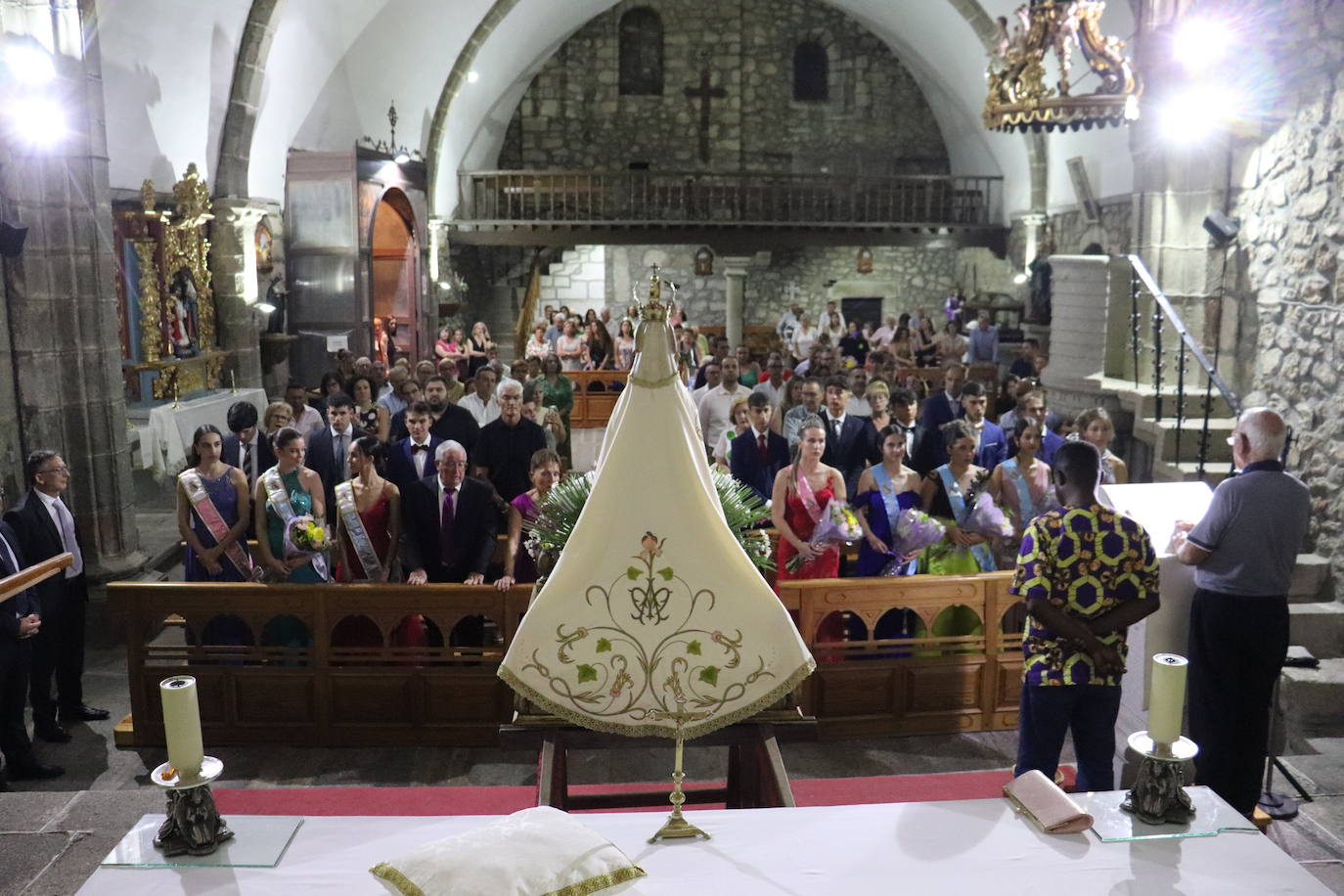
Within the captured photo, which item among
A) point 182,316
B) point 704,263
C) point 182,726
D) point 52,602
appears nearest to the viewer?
point 182,726

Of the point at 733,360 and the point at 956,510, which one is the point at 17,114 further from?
the point at 956,510

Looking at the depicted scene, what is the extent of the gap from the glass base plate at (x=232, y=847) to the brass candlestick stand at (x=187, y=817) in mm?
22

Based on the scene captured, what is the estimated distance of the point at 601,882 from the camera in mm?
2377

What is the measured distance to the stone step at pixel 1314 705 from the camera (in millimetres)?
5918

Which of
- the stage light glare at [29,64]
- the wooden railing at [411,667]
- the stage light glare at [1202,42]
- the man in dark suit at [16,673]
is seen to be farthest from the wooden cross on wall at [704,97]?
the man in dark suit at [16,673]

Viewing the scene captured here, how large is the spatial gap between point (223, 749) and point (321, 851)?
3325 mm

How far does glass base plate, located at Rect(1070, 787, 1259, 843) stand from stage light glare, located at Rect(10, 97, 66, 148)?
718 centimetres

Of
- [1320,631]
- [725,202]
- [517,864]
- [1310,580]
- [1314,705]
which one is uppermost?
[725,202]

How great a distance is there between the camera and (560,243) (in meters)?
19.7

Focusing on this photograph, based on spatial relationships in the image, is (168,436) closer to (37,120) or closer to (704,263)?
(37,120)

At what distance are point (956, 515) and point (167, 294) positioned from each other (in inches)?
317

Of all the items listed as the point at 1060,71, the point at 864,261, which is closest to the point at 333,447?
the point at 1060,71

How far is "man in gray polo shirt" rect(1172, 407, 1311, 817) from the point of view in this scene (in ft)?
14.1

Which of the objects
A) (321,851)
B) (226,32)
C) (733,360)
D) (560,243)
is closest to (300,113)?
(226,32)
